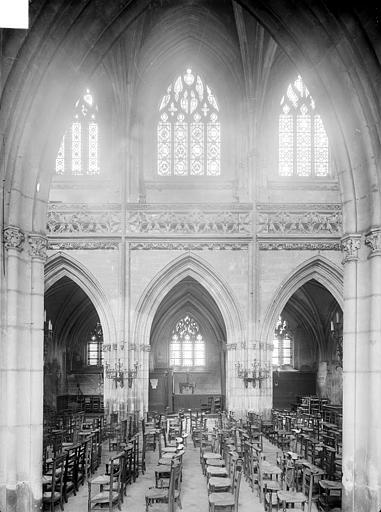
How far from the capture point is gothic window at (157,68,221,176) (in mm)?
27266

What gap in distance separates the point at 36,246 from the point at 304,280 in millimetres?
16140

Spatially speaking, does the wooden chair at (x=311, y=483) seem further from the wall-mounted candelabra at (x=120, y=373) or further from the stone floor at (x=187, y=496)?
the wall-mounted candelabra at (x=120, y=373)

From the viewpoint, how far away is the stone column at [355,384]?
10.3 meters

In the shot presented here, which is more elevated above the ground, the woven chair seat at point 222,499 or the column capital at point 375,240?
A: the column capital at point 375,240

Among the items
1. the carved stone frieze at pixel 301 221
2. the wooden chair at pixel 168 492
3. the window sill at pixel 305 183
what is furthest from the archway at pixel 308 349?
the wooden chair at pixel 168 492

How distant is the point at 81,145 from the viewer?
2716cm

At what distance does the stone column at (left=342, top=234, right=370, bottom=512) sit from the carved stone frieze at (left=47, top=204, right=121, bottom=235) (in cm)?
1483

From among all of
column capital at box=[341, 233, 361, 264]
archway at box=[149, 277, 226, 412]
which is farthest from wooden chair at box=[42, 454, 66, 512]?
archway at box=[149, 277, 226, 412]

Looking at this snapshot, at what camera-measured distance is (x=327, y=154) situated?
27.2 metres

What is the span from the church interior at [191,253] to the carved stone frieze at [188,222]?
58 millimetres

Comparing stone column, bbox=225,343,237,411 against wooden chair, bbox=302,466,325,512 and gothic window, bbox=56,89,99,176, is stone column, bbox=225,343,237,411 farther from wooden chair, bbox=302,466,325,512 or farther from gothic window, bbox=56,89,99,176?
wooden chair, bbox=302,466,325,512

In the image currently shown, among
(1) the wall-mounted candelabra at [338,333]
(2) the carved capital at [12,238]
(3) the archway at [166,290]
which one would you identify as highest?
(2) the carved capital at [12,238]

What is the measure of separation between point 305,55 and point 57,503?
9.37 m

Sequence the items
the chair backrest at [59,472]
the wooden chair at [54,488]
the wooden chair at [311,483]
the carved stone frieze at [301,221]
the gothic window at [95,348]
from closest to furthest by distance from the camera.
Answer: the wooden chair at [311,483] → the wooden chair at [54,488] → the chair backrest at [59,472] → the carved stone frieze at [301,221] → the gothic window at [95,348]
